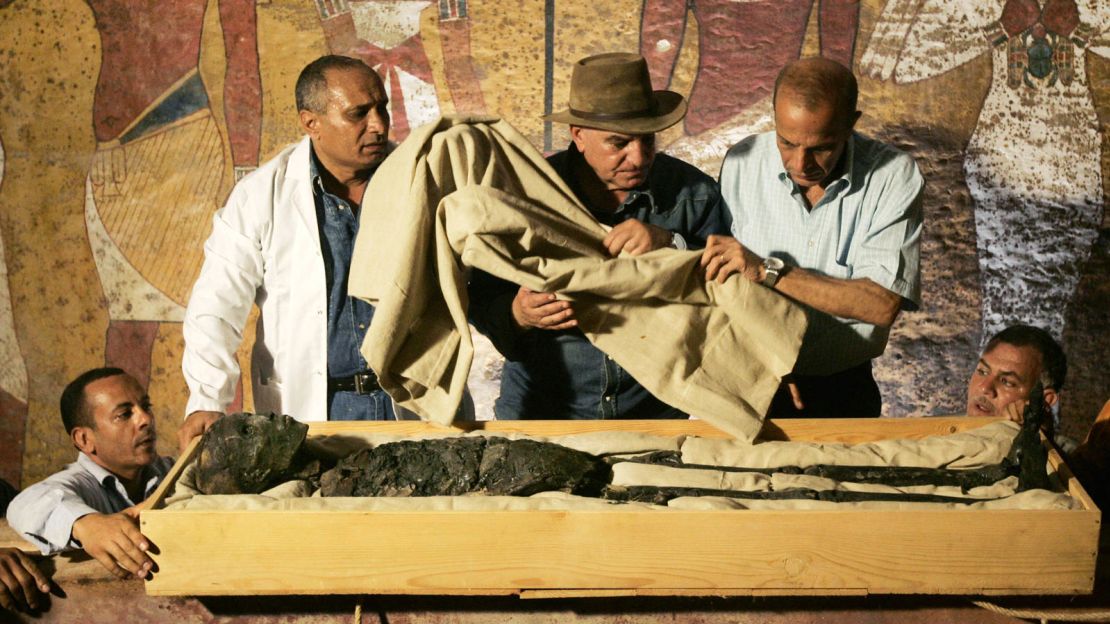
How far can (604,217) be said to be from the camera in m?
3.50

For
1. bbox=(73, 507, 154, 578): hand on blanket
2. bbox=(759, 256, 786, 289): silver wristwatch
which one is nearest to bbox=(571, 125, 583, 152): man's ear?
bbox=(759, 256, 786, 289): silver wristwatch

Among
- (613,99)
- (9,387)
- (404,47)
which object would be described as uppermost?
(404,47)

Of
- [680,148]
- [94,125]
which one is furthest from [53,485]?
[680,148]

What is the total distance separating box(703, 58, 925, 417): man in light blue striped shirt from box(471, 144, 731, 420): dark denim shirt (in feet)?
0.35

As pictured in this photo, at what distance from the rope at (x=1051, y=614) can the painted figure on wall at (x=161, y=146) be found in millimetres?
4119

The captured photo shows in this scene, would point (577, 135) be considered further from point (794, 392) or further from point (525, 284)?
point (794, 392)

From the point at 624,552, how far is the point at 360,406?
1425 mm

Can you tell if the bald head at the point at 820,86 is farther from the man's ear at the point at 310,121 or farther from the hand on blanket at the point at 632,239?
the man's ear at the point at 310,121

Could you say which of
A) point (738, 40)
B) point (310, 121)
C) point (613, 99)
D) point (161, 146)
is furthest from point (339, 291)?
point (738, 40)

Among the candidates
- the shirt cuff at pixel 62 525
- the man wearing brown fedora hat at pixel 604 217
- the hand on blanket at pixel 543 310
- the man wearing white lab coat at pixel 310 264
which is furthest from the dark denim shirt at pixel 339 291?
the shirt cuff at pixel 62 525

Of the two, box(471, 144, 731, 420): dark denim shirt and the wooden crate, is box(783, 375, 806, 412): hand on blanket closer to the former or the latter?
box(471, 144, 731, 420): dark denim shirt

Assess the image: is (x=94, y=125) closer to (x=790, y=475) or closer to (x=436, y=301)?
(x=436, y=301)

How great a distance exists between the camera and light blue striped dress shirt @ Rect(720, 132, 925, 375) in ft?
11.3

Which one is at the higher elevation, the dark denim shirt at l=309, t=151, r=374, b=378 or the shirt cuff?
the dark denim shirt at l=309, t=151, r=374, b=378
